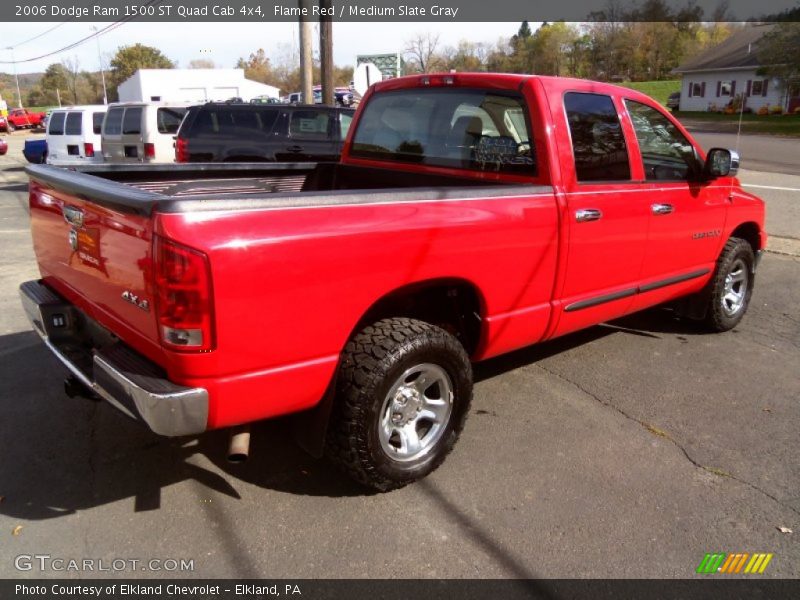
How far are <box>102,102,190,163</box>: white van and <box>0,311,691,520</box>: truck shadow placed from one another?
9.84m

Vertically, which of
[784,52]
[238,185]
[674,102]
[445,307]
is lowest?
[445,307]

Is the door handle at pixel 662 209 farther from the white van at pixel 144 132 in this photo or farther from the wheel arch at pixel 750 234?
the white van at pixel 144 132

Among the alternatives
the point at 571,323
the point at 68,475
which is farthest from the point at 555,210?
the point at 68,475

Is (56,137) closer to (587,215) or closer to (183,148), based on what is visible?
(183,148)

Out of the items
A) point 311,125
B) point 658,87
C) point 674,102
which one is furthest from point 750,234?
point 658,87

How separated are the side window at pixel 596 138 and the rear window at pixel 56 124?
17.5m

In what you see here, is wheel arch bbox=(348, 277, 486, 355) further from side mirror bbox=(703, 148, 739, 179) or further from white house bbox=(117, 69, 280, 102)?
white house bbox=(117, 69, 280, 102)

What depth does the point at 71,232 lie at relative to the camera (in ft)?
10.4

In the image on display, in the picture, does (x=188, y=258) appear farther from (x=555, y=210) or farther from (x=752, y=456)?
(x=752, y=456)

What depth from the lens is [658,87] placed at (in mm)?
68875

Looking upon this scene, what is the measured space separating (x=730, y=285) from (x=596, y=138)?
2.37 m

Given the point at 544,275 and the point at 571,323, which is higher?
the point at 544,275

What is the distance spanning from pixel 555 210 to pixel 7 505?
316 centimetres
